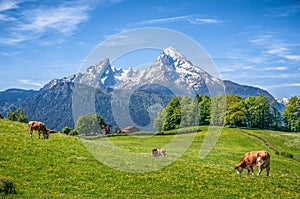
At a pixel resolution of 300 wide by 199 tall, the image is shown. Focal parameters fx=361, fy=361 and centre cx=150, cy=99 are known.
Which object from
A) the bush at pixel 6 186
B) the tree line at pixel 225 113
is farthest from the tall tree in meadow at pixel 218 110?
the bush at pixel 6 186

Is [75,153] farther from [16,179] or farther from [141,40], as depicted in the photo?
[141,40]

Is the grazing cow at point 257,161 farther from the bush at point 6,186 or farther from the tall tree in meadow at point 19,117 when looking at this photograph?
the tall tree in meadow at point 19,117

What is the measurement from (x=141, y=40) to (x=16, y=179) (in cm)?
1664

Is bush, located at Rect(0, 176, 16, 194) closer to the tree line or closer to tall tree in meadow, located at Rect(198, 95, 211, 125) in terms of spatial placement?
the tree line

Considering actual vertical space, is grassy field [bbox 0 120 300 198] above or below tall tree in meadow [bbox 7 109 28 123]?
below

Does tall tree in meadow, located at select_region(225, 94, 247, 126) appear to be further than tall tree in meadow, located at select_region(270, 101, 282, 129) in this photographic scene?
No

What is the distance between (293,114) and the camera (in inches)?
5079

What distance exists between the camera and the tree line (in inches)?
4181

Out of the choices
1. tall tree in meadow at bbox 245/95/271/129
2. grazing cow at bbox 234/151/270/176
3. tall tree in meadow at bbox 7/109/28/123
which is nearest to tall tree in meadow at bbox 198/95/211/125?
tall tree in meadow at bbox 245/95/271/129

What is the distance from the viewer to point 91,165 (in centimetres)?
3017

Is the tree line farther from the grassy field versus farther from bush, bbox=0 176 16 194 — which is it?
bush, bbox=0 176 16 194

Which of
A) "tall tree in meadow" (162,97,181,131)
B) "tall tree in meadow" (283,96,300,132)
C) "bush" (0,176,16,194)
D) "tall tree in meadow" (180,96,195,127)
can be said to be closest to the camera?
"bush" (0,176,16,194)

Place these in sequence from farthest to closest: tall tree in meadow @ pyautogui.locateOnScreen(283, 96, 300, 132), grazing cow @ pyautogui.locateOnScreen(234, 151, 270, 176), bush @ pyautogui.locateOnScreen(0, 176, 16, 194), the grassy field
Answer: tall tree in meadow @ pyautogui.locateOnScreen(283, 96, 300, 132), grazing cow @ pyautogui.locateOnScreen(234, 151, 270, 176), the grassy field, bush @ pyautogui.locateOnScreen(0, 176, 16, 194)

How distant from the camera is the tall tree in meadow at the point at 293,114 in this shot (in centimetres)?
12781
